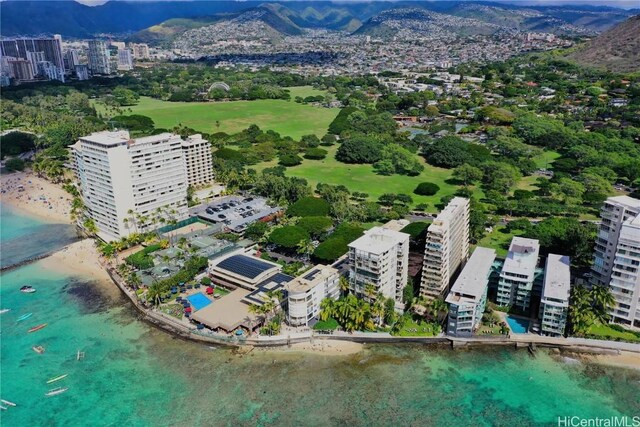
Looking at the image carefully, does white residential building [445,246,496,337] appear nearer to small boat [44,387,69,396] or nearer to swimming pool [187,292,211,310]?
swimming pool [187,292,211,310]

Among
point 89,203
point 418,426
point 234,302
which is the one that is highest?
point 89,203

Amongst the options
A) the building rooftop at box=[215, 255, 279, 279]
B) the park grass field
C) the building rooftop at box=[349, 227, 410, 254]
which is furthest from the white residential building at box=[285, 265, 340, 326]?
the park grass field

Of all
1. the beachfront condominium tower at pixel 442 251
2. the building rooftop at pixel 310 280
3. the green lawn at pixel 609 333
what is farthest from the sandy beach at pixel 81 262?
the green lawn at pixel 609 333

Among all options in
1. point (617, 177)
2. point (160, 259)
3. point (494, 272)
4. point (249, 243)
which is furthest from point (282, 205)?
point (617, 177)

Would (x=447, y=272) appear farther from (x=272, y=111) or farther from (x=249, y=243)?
(x=272, y=111)

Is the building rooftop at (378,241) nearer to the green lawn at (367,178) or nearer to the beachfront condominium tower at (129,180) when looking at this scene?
the green lawn at (367,178)

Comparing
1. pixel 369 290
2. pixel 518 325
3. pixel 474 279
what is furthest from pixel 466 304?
pixel 369 290

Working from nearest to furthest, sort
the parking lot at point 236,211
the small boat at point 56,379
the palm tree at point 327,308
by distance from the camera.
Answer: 1. the small boat at point 56,379
2. the palm tree at point 327,308
3. the parking lot at point 236,211
